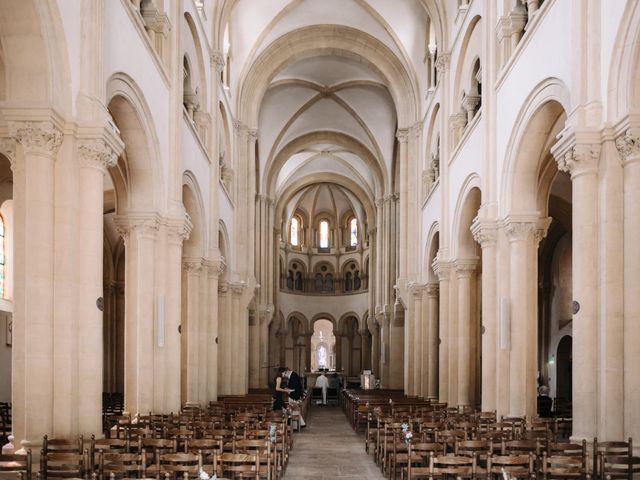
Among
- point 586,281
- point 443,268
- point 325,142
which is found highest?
point 325,142

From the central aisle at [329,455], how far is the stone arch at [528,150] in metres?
6.58

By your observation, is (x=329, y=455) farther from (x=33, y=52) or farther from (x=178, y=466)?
(x=33, y=52)

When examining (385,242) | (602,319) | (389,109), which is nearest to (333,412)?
(385,242)

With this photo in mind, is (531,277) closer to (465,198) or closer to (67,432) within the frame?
(465,198)

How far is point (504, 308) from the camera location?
17.3 meters

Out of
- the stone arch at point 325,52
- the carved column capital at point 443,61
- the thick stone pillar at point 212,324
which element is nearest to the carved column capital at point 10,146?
the thick stone pillar at point 212,324

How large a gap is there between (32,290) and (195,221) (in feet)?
39.4

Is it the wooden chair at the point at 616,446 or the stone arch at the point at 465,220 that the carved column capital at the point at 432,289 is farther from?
the wooden chair at the point at 616,446

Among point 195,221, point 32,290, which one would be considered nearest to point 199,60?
point 195,221

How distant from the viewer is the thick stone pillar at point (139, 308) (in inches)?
649

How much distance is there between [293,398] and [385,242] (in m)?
21.0


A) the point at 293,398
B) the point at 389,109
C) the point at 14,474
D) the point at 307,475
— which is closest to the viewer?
the point at 14,474

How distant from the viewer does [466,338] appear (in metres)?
22.7

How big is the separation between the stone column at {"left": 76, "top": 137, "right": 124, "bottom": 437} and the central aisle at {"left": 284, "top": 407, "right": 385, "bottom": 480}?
425 cm
